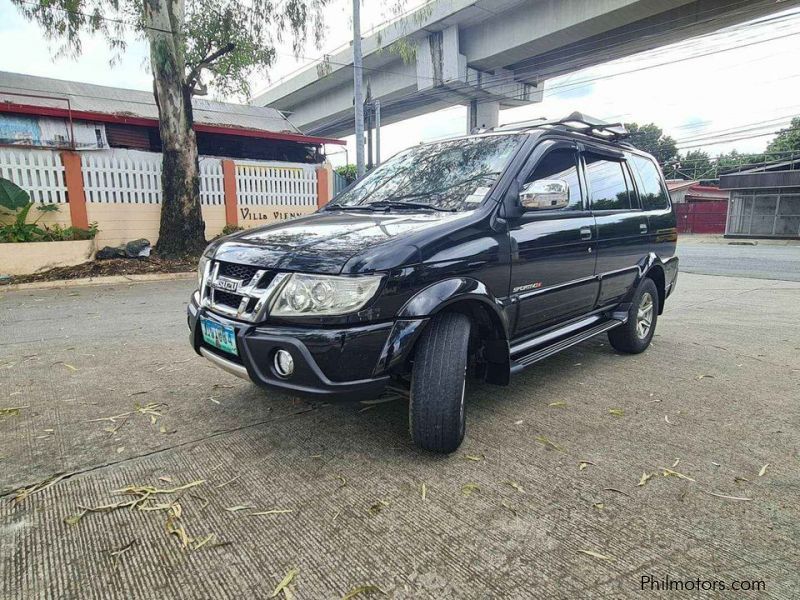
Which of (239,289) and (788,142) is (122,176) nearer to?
(239,289)

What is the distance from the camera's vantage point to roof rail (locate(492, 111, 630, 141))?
3510 millimetres

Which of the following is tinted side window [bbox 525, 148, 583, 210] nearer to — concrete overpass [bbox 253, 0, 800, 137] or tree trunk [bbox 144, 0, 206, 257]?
tree trunk [bbox 144, 0, 206, 257]

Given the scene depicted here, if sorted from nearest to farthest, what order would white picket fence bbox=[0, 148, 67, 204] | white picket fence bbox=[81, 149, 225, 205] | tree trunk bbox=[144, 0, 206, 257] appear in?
white picket fence bbox=[0, 148, 67, 204], tree trunk bbox=[144, 0, 206, 257], white picket fence bbox=[81, 149, 225, 205]

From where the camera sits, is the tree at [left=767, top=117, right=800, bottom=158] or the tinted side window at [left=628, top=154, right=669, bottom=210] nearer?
the tinted side window at [left=628, top=154, right=669, bottom=210]

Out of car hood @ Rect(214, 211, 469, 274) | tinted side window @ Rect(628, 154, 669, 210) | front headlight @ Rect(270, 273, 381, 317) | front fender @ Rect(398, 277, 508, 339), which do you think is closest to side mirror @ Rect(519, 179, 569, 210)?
car hood @ Rect(214, 211, 469, 274)

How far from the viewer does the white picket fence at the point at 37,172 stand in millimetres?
8711

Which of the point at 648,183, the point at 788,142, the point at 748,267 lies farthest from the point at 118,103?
the point at 788,142

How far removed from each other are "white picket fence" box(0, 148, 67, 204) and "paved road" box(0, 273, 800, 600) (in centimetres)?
679

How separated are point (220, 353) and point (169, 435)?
608 millimetres

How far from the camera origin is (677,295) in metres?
7.62

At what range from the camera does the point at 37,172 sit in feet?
29.6

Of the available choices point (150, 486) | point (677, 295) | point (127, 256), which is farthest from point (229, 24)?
point (150, 486)

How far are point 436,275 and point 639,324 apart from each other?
8.80 ft

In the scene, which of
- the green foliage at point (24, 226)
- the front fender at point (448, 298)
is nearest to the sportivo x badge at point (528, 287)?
the front fender at point (448, 298)
